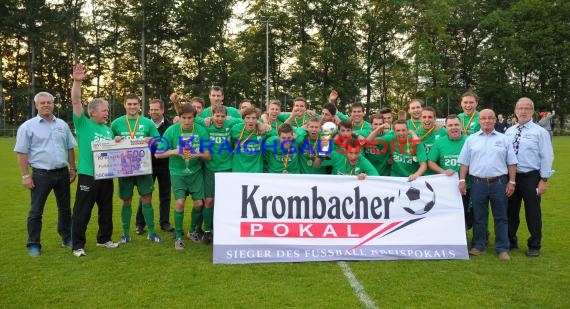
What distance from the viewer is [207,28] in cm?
4388

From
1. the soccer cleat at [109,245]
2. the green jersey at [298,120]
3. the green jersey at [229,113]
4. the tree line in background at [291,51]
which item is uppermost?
the tree line in background at [291,51]

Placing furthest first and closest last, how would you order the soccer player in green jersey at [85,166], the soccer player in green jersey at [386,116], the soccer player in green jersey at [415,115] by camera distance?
the soccer player in green jersey at [386,116] → the soccer player in green jersey at [415,115] → the soccer player in green jersey at [85,166]

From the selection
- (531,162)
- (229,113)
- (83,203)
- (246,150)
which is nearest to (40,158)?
(83,203)

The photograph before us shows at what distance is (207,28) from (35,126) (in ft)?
131

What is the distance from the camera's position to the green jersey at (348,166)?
20.5 feet

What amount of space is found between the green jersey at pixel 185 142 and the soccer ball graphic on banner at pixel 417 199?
276cm

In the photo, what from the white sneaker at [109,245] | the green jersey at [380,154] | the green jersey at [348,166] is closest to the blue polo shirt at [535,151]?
the green jersey at [380,154]

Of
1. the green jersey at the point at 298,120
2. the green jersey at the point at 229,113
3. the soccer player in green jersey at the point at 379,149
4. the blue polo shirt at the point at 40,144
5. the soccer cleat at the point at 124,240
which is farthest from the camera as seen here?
the green jersey at the point at 298,120

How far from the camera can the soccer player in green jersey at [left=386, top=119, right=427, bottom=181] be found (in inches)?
251

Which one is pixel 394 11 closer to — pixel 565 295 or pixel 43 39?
pixel 43 39

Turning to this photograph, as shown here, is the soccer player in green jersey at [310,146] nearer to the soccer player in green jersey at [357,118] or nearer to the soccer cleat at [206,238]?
the soccer player in green jersey at [357,118]

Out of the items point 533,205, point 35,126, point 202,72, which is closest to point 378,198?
point 533,205

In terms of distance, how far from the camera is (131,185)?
21.7 ft

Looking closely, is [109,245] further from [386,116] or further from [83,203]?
[386,116]
